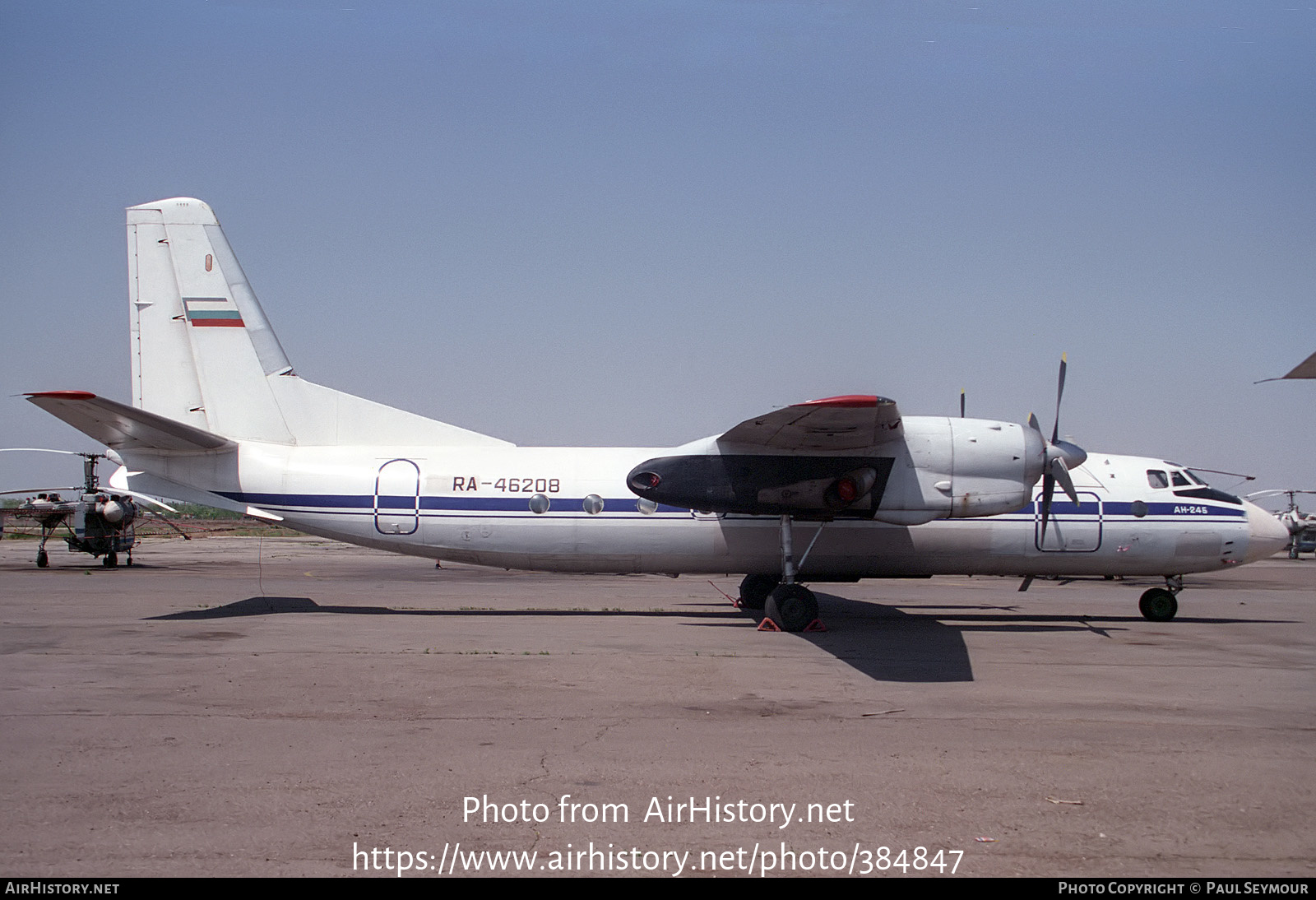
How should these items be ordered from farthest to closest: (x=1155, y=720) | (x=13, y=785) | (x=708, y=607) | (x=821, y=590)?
(x=821, y=590)
(x=708, y=607)
(x=1155, y=720)
(x=13, y=785)

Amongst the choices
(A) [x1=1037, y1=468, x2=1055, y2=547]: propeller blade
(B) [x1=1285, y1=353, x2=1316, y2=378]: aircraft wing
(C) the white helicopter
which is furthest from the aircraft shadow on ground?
(C) the white helicopter

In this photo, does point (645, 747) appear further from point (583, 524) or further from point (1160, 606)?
point (1160, 606)

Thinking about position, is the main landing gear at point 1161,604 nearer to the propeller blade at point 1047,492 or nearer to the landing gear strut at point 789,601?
the propeller blade at point 1047,492

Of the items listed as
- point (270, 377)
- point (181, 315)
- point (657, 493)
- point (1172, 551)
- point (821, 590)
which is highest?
point (181, 315)

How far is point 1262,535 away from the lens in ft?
50.7

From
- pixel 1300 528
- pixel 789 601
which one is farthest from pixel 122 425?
pixel 1300 528

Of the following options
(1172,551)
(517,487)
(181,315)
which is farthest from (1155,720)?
(181,315)

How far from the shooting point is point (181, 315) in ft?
50.0

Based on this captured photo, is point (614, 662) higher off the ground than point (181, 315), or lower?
lower

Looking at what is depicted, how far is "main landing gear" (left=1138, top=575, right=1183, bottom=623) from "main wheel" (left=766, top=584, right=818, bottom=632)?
6623 millimetres

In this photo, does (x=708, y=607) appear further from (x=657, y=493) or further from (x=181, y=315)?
(x=181, y=315)

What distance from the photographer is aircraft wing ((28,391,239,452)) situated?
11.9 m

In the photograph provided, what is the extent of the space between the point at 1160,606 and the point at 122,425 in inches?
677
